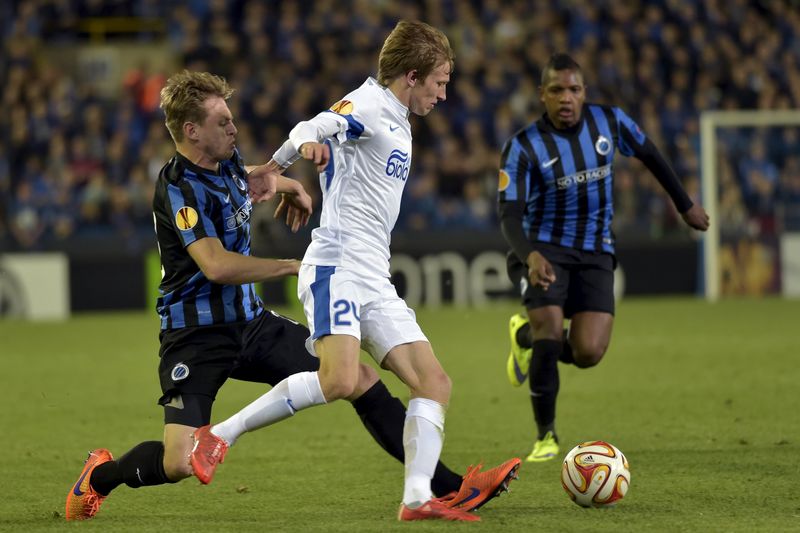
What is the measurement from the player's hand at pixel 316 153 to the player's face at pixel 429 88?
0.54 m

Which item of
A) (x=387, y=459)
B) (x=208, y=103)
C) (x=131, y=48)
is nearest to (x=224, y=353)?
(x=208, y=103)

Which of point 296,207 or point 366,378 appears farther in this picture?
point 296,207

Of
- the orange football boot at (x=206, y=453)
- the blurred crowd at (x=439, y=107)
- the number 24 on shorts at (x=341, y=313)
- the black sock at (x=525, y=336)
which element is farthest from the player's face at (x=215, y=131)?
the blurred crowd at (x=439, y=107)

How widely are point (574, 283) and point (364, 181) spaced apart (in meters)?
2.15

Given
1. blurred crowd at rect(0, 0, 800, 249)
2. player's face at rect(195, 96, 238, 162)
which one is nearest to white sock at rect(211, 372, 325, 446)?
player's face at rect(195, 96, 238, 162)

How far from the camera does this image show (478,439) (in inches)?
272

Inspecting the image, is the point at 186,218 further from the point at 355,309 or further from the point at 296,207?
the point at 355,309

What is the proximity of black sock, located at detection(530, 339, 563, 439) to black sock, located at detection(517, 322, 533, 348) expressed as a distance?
74 cm

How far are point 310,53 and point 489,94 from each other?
258cm

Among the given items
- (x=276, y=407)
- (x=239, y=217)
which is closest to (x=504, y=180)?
(x=239, y=217)

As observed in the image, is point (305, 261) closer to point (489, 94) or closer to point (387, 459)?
point (387, 459)

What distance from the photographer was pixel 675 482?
5.47 metres

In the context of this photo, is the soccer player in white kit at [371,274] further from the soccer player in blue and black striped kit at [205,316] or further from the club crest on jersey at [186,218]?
the club crest on jersey at [186,218]

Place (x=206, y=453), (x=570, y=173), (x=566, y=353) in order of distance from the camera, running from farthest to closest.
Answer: (x=566, y=353), (x=570, y=173), (x=206, y=453)
